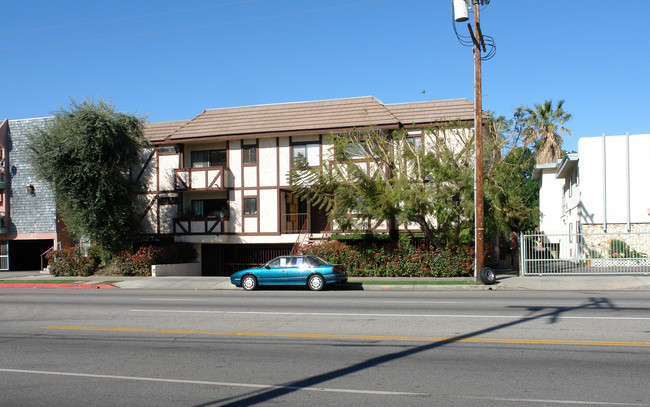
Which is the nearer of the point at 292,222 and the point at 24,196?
the point at 292,222

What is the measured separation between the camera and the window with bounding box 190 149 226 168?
31.2 metres

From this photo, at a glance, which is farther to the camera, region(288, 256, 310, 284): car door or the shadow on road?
region(288, 256, 310, 284): car door

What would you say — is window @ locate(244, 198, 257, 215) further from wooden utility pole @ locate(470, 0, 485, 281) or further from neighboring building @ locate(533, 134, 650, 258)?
neighboring building @ locate(533, 134, 650, 258)

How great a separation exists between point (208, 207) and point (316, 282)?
13012 mm

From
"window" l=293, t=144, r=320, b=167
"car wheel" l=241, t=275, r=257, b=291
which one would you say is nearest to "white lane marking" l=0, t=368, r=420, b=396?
"car wheel" l=241, t=275, r=257, b=291

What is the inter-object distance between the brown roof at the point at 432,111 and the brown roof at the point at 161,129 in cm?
1264

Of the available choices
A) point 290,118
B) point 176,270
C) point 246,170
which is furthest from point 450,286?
point 176,270

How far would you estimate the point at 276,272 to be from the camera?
68.6ft

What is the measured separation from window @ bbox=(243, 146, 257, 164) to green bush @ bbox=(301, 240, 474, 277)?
662cm

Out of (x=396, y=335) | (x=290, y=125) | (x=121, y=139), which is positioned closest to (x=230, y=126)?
(x=290, y=125)

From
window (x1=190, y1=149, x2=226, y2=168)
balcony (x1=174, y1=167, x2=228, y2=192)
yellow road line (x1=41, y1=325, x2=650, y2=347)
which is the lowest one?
yellow road line (x1=41, y1=325, x2=650, y2=347)

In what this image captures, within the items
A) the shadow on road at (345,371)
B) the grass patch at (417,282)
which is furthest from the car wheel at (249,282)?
the shadow on road at (345,371)

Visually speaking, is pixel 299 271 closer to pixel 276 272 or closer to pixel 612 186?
pixel 276 272

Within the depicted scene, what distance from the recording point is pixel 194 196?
31.8 metres
